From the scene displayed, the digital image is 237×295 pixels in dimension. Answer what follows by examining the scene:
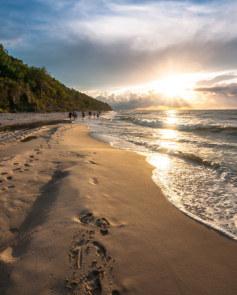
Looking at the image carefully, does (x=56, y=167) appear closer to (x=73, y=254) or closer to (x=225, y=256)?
(x=73, y=254)

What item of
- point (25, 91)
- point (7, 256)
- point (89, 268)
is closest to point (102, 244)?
point (89, 268)

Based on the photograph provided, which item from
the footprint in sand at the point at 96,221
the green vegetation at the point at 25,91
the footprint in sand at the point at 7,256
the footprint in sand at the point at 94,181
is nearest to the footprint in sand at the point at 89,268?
the footprint in sand at the point at 96,221

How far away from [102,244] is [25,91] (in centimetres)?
6420

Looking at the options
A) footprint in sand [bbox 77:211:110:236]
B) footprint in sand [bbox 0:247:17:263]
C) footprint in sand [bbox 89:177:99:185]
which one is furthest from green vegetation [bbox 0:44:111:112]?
footprint in sand [bbox 0:247:17:263]

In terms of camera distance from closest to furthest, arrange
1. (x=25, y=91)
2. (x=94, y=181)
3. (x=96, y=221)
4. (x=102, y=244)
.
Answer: (x=102, y=244) → (x=96, y=221) → (x=94, y=181) → (x=25, y=91)

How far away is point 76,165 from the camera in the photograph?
7.48 m

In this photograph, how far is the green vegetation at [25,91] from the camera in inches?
2219

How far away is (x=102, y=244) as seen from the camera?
3.31 meters

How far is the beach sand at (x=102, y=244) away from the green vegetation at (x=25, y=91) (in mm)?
50923

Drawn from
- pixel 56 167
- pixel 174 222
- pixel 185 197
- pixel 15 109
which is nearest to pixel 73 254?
pixel 174 222

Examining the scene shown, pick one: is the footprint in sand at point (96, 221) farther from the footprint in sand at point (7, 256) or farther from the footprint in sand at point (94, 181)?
the footprint in sand at point (94, 181)

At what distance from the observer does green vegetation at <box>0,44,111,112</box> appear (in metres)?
56.4

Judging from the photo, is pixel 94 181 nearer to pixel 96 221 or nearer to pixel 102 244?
pixel 96 221

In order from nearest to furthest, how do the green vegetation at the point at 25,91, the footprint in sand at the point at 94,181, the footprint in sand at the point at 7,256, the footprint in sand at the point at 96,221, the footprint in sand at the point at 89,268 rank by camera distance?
1. the footprint in sand at the point at 89,268
2. the footprint in sand at the point at 7,256
3. the footprint in sand at the point at 96,221
4. the footprint in sand at the point at 94,181
5. the green vegetation at the point at 25,91
